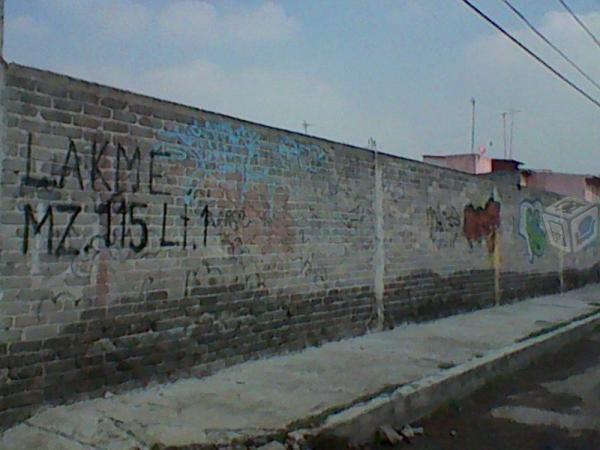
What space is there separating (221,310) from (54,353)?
2.03 meters

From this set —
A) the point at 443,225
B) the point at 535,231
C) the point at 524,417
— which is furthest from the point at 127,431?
the point at 535,231

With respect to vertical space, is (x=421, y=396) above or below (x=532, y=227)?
below

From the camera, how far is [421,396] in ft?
21.1

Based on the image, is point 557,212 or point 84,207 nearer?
point 84,207

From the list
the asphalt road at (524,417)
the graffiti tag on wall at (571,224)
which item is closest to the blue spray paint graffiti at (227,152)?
the asphalt road at (524,417)

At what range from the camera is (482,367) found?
7.76 meters

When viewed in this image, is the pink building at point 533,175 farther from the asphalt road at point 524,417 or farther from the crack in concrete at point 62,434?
the crack in concrete at point 62,434

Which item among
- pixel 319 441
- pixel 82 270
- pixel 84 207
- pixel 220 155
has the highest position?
pixel 220 155

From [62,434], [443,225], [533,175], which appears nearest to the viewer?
[62,434]

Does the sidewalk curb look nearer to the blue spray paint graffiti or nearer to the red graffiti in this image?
the blue spray paint graffiti

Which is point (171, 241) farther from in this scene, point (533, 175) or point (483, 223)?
point (533, 175)

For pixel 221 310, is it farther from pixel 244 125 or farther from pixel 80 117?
pixel 80 117

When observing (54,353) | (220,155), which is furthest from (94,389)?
(220,155)

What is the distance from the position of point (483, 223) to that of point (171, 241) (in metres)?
8.62
